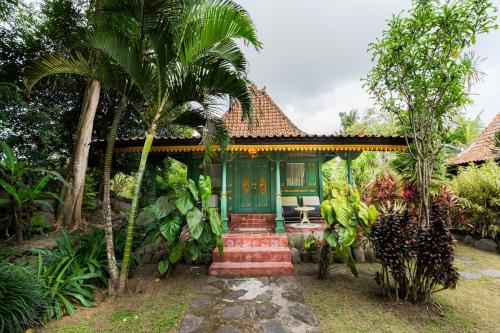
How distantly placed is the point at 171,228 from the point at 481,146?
13839mm

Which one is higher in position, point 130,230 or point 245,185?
point 245,185

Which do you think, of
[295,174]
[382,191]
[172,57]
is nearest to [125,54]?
[172,57]

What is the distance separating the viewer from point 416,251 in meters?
3.22

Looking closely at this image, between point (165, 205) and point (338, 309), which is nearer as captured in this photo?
point (338, 309)

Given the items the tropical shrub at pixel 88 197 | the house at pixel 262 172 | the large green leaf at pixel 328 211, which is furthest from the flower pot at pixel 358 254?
the tropical shrub at pixel 88 197

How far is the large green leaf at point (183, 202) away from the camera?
162 inches

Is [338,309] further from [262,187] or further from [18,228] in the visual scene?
[18,228]

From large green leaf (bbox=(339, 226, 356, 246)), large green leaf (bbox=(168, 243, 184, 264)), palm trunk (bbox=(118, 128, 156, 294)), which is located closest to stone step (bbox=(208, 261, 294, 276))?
large green leaf (bbox=(168, 243, 184, 264))

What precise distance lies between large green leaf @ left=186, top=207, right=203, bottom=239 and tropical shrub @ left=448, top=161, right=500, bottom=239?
761 centimetres

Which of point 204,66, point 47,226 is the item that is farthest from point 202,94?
point 47,226

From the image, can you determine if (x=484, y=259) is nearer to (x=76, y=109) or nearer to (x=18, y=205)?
(x=18, y=205)

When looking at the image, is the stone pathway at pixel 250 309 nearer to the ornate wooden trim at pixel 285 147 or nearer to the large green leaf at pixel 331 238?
the large green leaf at pixel 331 238

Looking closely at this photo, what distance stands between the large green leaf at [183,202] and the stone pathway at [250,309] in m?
1.40

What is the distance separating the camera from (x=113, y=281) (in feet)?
12.2
